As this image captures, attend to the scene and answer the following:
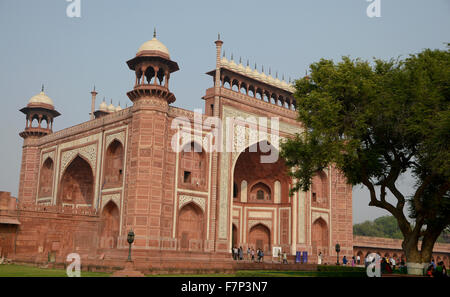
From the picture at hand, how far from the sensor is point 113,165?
27.1 metres

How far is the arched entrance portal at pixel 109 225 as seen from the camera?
2573cm

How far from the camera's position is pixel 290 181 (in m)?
32.2

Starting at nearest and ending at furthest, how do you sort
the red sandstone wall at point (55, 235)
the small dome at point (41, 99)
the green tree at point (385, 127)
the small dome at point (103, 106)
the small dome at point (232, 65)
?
→ the green tree at point (385, 127) < the red sandstone wall at point (55, 235) < the small dome at point (232, 65) < the small dome at point (41, 99) < the small dome at point (103, 106)

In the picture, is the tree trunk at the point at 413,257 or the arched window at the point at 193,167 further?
the arched window at the point at 193,167

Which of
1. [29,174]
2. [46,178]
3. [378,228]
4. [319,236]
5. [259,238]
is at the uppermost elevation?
[29,174]

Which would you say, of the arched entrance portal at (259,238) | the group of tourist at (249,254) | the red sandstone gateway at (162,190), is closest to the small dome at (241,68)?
the red sandstone gateway at (162,190)

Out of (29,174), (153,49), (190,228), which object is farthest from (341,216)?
(29,174)

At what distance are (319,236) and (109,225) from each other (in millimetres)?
14728

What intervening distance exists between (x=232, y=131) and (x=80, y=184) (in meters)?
10.8

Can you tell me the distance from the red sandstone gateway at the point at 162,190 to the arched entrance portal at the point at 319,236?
12 cm

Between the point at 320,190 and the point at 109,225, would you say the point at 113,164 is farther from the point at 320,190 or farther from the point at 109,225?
the point at 320,190

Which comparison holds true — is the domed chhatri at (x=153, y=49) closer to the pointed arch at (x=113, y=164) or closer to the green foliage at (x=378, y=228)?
the pointed arch at (x=113, y=164)
